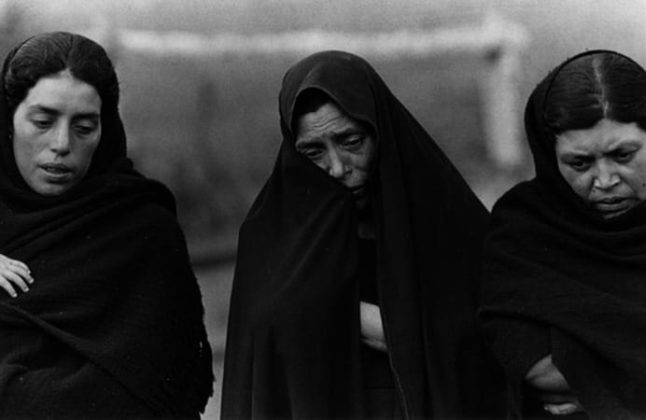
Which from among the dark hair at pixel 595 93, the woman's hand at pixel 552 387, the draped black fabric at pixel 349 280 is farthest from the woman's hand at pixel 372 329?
the dark hair at pixel 595 93

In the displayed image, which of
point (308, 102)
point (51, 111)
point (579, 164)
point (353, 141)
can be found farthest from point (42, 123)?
point (579, 164)

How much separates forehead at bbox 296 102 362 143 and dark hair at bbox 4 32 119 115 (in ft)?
1.86

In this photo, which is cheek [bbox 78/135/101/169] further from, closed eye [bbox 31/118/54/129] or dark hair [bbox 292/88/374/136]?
dark hair [bbox 292/88/374/136]

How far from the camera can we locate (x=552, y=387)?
290cm

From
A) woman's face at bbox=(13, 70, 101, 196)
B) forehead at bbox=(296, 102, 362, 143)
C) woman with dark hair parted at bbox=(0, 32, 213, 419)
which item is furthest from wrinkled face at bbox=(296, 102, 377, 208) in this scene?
woman's face at bbox=(13, 70, 101, 196)

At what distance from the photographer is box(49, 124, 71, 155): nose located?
3.10 meters

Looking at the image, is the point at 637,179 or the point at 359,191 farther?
the point at 359,191

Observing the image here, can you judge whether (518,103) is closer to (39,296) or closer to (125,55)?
(125,55)

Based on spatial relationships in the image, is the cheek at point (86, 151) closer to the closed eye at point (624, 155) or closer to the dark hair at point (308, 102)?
the dark hair at point (308, 102)

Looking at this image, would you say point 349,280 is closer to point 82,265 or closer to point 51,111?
point 82,265

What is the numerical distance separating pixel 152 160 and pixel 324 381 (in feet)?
21.0

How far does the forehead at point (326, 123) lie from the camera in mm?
3186

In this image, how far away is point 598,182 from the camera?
2.92m

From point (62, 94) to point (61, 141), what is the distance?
0.13 m
